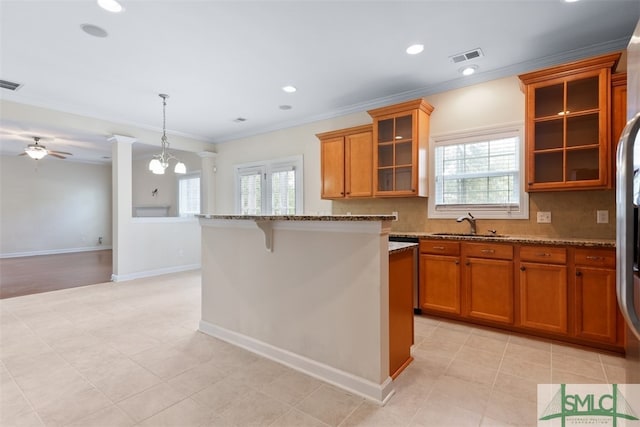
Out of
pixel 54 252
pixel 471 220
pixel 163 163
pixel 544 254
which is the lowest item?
pixel 54 252

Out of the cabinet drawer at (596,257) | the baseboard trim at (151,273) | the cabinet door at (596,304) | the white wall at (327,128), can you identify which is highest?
the white wall at (327,128)

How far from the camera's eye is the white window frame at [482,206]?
337 centimetres

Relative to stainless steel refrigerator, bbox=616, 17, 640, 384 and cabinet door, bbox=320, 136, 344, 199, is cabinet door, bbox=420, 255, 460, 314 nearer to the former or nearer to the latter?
cabinet door, bbox=320, 136, 344, 199

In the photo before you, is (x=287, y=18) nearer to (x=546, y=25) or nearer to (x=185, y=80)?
(x=185, y=80)

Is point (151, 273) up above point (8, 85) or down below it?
below

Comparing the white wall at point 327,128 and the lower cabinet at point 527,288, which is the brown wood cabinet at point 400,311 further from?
the white wall at point 327,128

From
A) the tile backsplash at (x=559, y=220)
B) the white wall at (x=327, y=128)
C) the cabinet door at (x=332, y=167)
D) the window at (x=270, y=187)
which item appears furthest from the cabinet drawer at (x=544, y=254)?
the window at (x=270, y=187)

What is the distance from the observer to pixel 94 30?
9.02 ft

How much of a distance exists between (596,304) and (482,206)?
54.9 inches

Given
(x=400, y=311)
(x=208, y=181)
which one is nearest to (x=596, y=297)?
(x=400, y=311)

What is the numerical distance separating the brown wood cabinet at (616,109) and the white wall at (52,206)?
11.5 meters

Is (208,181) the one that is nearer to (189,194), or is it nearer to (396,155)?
(189,194)

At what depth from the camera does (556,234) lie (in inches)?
126

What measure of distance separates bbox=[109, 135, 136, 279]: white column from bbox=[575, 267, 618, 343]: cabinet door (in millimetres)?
6164
